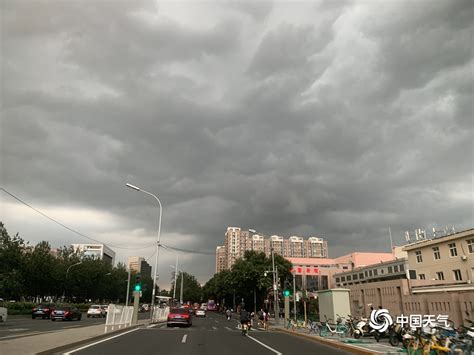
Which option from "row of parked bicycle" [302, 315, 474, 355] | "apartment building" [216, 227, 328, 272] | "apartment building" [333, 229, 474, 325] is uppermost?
"apartment building" [216, 227, 328, 272]

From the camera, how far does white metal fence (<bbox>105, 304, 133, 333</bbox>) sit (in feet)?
73.5

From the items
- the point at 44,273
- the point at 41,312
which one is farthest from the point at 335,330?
the point at 44,273

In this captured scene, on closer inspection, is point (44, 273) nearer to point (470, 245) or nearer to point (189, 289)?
point (470, 245)

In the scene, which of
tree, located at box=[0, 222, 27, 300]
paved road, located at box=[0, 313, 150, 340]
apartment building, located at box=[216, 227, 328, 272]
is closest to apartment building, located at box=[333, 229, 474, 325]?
paved road, located at box=[0, 313, 150, 340]

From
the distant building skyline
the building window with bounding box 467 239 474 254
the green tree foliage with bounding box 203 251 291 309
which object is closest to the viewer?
the building window with bounding box 467 239 474 254

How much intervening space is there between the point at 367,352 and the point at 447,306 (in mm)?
10283

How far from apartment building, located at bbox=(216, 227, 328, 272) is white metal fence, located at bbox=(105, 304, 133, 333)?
95068 millimetres

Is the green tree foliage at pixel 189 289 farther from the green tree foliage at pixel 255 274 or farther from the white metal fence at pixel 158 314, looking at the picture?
the white metal fence at pixel 158 314

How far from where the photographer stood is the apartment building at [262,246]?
13150 cm

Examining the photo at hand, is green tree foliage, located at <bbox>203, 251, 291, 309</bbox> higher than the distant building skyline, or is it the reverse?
the distant building skyline

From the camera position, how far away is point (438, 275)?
142 feet

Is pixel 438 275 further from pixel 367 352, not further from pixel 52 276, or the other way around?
pixel 52 276

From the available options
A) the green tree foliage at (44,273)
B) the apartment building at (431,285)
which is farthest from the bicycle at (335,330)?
the green tree foliage at (44,273)

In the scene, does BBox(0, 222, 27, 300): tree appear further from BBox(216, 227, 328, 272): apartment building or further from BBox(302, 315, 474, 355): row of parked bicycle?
BBox(216, 227, 328, 272): apartment building
